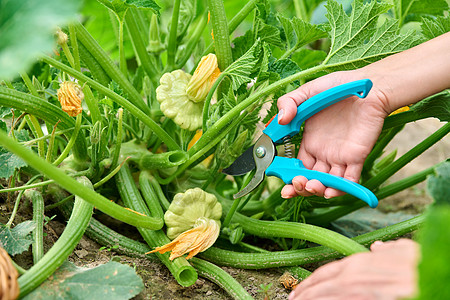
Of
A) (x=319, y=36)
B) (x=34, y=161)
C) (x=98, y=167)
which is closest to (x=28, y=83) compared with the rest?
(x=98, y=167)

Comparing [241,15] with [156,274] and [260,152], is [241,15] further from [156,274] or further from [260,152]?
[156,274]

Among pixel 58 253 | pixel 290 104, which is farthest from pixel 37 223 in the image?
pixel 290 104

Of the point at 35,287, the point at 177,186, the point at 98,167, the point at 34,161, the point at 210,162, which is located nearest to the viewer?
the point at 34,161

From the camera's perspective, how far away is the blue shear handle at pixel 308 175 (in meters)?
1.14

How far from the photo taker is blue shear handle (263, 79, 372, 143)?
1.17 metres

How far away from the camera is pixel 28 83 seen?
1271 mm

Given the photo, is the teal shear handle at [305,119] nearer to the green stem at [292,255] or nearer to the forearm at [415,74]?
the forearm at [415,74]

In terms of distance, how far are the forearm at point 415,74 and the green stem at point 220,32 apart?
0.43 metres

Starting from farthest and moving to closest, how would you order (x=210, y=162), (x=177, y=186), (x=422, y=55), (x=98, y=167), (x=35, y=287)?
(x=210, y=162) < (x=177, y=186) < (x=98, y=167) < (x=422, y=55) < (x=35, y=287)

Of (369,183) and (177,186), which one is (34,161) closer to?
(177,186)

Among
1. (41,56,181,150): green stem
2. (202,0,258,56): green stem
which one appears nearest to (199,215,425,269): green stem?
(41,56,181,150): green stem

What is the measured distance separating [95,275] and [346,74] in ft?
2.78

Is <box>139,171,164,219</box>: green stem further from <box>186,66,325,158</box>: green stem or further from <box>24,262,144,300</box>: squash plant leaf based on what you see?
<box>24,262,144,300</box>: squash plant leaf

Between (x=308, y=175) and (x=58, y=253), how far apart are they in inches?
25.7
